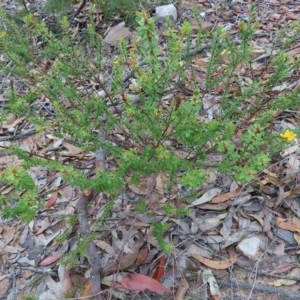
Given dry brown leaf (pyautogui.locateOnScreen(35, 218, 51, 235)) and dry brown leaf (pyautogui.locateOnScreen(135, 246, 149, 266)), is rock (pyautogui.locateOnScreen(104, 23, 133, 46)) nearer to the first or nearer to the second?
dry brown leaf (pyautogui.locateOnScreen(35, 218, 51, 235))

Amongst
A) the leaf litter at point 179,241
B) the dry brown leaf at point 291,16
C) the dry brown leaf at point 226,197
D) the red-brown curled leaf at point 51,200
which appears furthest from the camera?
the dry brown leaf at point 291,16

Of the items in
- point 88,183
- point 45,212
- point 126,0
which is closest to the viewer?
point 88,183

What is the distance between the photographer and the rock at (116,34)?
3.41 metres

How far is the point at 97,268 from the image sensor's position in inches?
70.2

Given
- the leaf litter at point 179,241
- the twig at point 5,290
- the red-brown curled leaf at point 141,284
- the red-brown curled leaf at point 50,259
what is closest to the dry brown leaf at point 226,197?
the leaf litter at point 179,241

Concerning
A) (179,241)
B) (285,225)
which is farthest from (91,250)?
(285,225)

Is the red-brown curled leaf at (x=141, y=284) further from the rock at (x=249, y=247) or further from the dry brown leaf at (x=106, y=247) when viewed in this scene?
the rock at (x=249, y=247)

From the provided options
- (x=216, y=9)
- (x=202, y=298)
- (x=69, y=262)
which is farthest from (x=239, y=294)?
(x=216, y=9)

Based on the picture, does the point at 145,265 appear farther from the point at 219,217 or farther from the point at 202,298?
the point at 219,217

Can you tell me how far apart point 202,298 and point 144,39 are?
1.18 metres

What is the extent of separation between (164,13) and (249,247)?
2.32m

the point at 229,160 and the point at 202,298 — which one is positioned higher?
the point at 229,160

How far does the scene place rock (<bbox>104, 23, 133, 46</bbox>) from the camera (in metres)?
3.41

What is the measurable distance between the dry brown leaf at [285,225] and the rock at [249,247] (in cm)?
14
